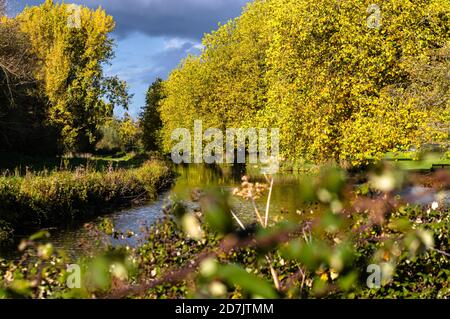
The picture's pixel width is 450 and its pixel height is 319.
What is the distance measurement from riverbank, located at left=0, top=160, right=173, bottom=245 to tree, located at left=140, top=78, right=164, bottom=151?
38.3 meters

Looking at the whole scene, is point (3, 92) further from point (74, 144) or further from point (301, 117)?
point (301, 117)

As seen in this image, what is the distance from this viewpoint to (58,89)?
150ft

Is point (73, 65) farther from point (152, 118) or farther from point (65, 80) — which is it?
point (152, 118)

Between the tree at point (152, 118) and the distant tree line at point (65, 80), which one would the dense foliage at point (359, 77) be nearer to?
the distant tree line at point (65, 80)

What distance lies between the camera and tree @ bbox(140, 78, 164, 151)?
215ft

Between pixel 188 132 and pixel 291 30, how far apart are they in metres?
23.9

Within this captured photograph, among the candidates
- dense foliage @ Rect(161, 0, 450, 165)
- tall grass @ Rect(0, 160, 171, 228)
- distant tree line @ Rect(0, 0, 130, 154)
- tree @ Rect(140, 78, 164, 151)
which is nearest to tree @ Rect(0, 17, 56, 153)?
distant tree line @ Rect(0, 0, 130, 154)

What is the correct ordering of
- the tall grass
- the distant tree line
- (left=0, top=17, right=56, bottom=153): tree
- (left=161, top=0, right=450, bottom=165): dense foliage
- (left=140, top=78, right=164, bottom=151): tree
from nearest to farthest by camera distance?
the tall grass, (left=161, top=0, right=450, bottom=165): dense foliage, (left=0, top=17, right=56, bottom=153): tree, the distant tree line, (left=140, top=78, right=164, bottom=151): tree

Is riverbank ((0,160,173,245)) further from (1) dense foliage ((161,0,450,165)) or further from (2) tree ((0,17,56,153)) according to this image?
(2) tree ((0,17,56,153))

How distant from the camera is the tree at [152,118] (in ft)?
215

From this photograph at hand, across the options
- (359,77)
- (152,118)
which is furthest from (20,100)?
(152,118)

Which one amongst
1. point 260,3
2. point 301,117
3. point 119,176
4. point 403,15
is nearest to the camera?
point 403,15
